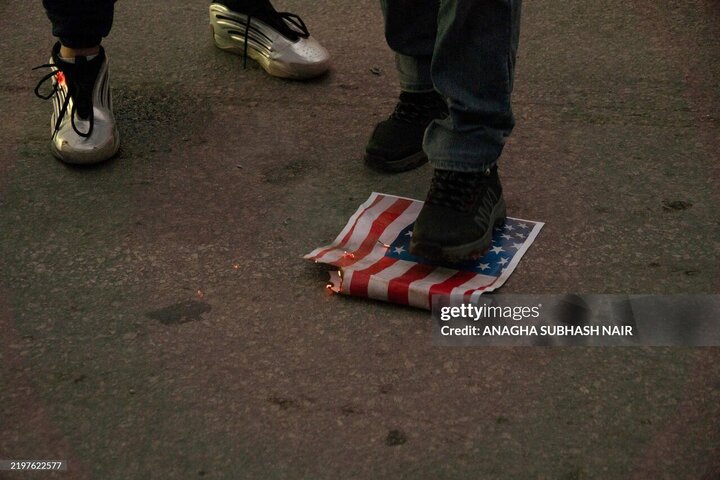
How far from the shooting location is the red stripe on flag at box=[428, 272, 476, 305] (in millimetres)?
2070

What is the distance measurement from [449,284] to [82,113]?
48.3 inches

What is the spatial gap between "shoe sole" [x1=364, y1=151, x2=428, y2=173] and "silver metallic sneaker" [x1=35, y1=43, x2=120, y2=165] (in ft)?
2.37

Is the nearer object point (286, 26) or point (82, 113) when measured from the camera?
point (82, 113)

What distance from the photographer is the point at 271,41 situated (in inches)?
125

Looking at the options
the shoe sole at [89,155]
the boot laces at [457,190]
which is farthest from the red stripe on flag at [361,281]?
the shoe sole at [89,155]

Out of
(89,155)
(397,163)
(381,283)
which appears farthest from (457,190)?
(89,155)

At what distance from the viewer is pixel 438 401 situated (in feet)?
6.01

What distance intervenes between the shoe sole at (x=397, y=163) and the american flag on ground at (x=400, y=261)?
0.55 feet

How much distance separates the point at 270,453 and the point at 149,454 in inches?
8.4

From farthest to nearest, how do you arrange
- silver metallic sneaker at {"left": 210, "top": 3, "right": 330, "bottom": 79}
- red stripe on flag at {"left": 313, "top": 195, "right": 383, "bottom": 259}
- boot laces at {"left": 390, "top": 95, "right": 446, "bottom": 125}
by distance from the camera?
silver metallic sneaker at {"left": 210, "top": 3, "right": 330, "bottom": 79}, boot laces at {"left": 390, "top": 95, "right": 446, "bottom": 125}, red stripe on flag at {"left": 313, "top": 195, "right": 383, "bottom": 259}

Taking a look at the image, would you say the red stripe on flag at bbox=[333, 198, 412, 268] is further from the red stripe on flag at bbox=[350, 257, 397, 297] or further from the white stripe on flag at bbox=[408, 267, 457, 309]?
the white stripe on flag at bbox=[408, 267, 457, 309]

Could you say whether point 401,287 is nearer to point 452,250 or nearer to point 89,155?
point 452,250

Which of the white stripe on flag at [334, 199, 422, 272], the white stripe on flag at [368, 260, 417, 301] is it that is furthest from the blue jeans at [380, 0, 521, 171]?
the white stripe on flag at [368, 260, 417, 301]

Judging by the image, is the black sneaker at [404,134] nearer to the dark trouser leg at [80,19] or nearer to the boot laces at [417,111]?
the boot laces at [417,111]
